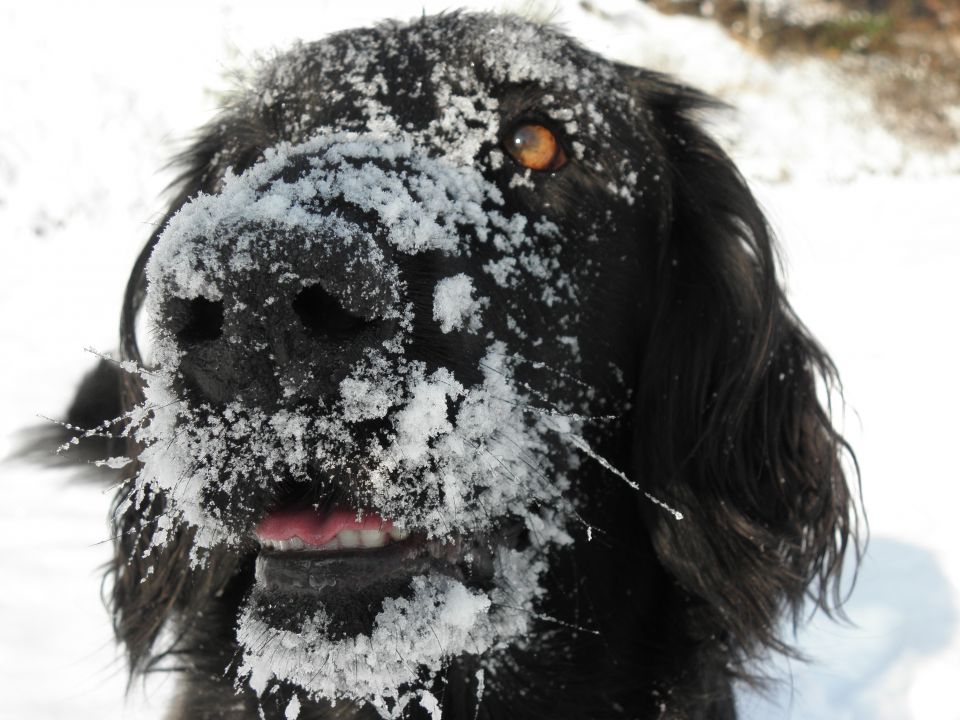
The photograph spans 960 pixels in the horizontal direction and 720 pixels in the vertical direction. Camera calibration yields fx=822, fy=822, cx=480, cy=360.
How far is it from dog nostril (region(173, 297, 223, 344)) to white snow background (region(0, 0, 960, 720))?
0.73 m

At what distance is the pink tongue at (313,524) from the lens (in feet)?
4.94

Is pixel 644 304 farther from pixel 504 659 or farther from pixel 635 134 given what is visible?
pixel 504 659

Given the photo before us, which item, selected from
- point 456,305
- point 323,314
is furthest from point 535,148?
point 323,314

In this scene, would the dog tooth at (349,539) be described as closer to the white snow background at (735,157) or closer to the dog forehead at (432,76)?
the white snow background at (735,157)

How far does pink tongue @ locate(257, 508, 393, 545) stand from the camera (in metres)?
1.51

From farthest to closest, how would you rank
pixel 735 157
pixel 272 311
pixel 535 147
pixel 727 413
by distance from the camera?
pixel 735 157
pixel 727 413
pixel 535 147
pixel 272 311

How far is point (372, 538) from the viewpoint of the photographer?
1.58 meters

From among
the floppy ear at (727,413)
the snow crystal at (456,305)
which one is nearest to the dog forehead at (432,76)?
the floppy ear at (727,413)

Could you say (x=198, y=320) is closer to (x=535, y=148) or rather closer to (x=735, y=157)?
(x=535, y=148)

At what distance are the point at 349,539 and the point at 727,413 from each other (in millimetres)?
1186

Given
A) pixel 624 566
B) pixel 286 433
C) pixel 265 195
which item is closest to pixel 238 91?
pixel 265 195

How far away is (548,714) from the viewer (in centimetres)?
221

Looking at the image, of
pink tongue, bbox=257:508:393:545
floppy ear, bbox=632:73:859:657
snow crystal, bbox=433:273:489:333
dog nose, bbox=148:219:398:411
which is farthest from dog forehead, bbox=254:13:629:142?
pink tongue, bbox=257:508:393:545

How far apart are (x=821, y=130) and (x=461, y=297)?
14.1 m
